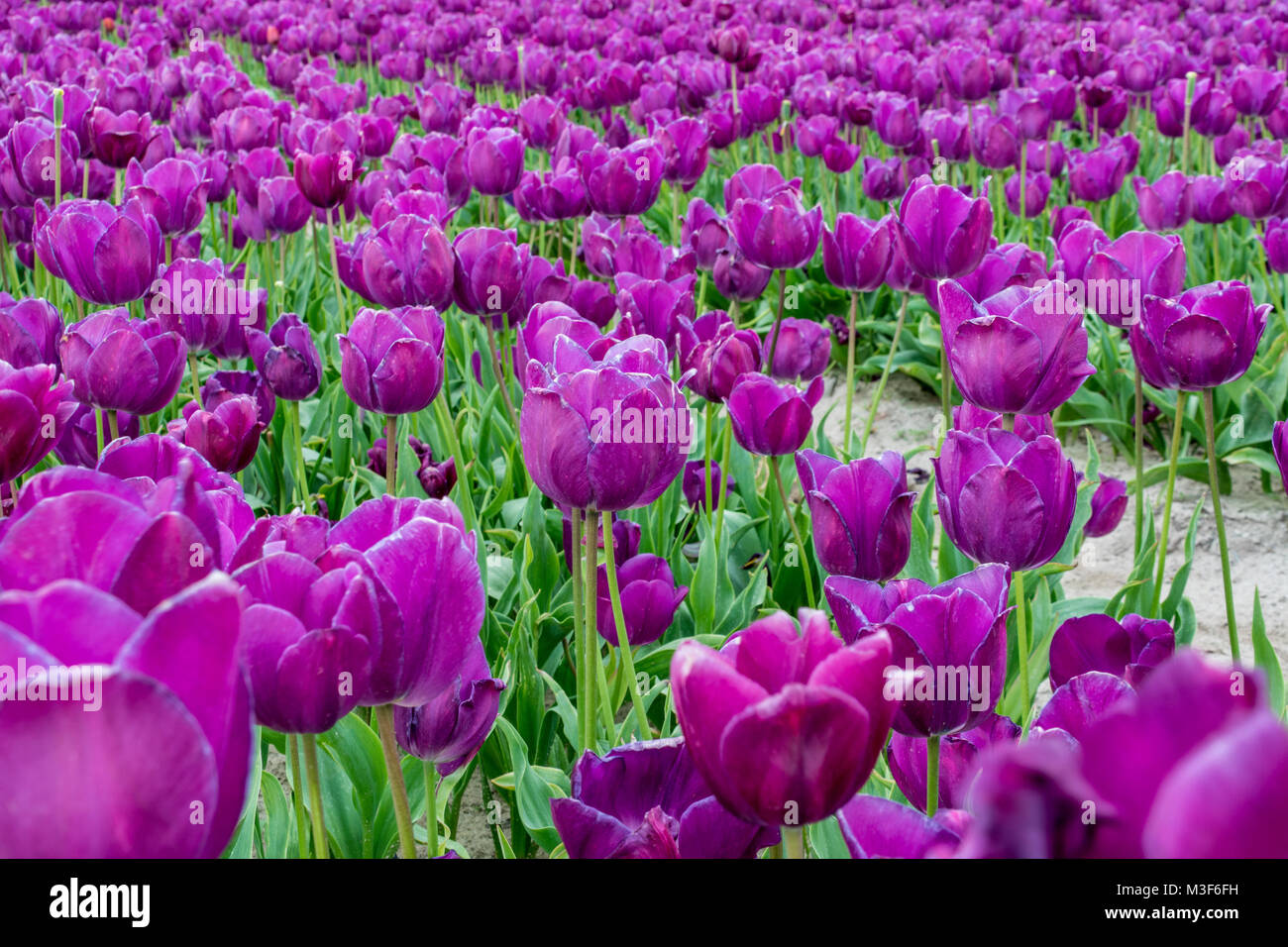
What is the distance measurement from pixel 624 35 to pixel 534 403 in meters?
5.86

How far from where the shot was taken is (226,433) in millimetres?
1654

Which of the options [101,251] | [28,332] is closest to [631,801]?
[28,332]

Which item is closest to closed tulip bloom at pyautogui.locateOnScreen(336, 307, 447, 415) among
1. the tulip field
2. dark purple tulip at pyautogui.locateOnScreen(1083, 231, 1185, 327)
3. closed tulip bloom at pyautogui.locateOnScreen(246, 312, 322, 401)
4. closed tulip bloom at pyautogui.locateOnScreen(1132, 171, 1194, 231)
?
the tulip field

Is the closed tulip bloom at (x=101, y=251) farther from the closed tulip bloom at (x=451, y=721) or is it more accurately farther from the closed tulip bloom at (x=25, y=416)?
the closed tulip bloom at (x=451, y=721)

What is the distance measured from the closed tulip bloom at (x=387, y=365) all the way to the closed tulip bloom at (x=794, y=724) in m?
1.25

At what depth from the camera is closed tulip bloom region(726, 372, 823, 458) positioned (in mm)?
1715

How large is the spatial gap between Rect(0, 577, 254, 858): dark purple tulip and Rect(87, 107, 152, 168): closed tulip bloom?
8.82 ft

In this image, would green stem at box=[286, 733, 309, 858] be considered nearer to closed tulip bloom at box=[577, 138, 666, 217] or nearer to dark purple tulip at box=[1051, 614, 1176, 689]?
dark purple tulip at box=[1051, 614, 1176, 689]

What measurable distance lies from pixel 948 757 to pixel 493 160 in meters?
2.31

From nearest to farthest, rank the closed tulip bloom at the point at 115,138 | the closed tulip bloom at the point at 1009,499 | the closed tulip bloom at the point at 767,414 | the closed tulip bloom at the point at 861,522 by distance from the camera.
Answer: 1. the closed tulip bloom at the point at 1009,499
2. the closed tulip bloom at the point at 861,522
3. the closed tulip bloom at the point at 767,414
4. the closed tulip bloom at the point at 115,138

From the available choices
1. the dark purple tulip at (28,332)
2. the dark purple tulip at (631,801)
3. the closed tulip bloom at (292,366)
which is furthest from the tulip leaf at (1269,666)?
the dark purple tulip at (28,332)

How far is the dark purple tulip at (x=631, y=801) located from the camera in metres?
0.81

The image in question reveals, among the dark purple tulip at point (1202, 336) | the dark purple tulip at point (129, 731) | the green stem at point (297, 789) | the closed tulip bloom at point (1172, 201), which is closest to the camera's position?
the dark purple tulip at point (129, 731)
